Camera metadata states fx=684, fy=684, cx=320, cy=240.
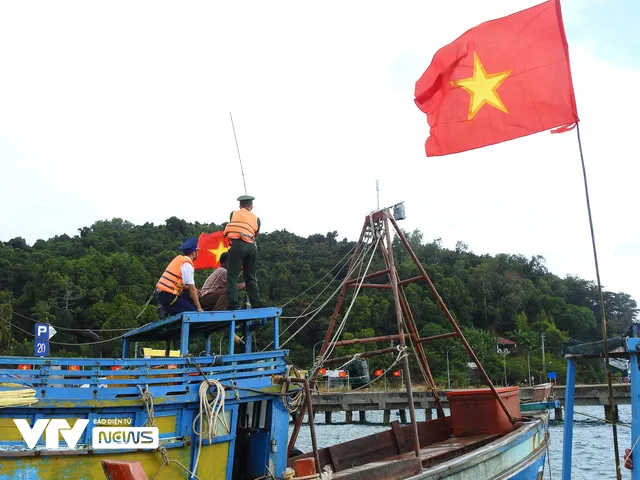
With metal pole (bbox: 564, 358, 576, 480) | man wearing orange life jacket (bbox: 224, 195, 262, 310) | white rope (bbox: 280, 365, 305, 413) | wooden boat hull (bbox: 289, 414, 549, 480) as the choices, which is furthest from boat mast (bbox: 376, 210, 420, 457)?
metal pole (bbox: 564, 358, 576, 480)

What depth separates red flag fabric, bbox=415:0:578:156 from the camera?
1130cm

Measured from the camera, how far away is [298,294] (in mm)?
51594

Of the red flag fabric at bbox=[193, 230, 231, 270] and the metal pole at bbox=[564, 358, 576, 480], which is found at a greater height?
the red flag fabric at bbox=[193, 230, 231, 270]

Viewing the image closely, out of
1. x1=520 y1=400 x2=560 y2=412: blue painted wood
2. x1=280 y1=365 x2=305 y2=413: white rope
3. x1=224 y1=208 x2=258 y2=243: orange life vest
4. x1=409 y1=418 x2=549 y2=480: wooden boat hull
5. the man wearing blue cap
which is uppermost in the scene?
x1=224 y1=208 x2=258 y2=243: orange life vest

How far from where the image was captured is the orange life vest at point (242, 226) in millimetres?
11148

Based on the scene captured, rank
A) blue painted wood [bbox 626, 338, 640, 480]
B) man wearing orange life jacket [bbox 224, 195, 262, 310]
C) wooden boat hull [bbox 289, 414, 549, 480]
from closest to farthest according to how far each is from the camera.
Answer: blue painted wood [bbox 626, 338, 640, 480], wooden boat hull [bbox 289, 414, 549, 480], man wearing orange life jacket [bbox 224, 195, 262, 310]

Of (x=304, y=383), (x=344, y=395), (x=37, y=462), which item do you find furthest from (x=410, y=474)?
(x=344, y=395)

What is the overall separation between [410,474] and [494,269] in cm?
10929

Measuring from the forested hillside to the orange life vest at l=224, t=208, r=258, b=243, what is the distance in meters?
29.3

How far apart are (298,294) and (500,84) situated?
40.5 m

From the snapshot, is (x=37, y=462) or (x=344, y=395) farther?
(x=344, y=395)

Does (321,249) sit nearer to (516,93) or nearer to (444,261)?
(444,261)

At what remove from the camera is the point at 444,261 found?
128 meters

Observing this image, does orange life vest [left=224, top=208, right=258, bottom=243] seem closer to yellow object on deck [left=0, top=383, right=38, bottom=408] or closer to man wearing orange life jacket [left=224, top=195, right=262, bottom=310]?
man wearing orange life jacket [left=224, top=195, right=262, bottom=310]
